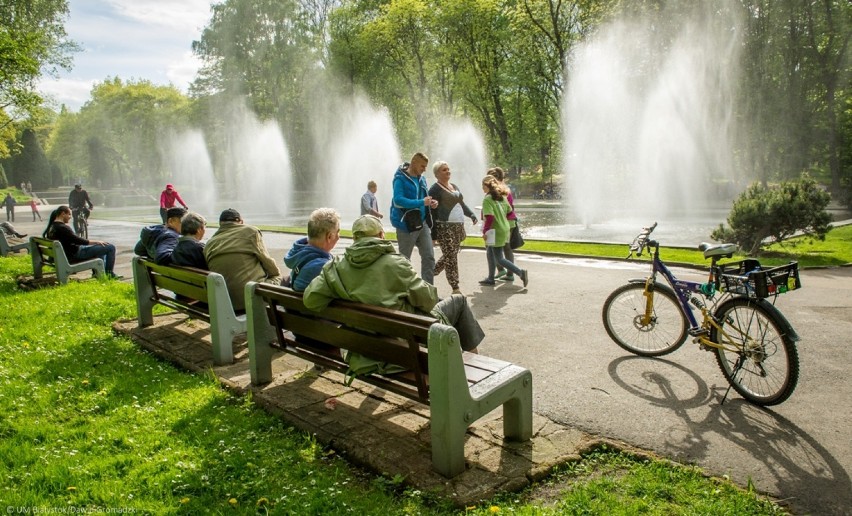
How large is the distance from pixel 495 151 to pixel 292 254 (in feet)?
141

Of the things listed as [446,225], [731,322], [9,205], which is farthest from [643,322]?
[9,205]

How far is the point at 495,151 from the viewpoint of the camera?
152 ft

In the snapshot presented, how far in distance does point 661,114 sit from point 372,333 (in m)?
30.0

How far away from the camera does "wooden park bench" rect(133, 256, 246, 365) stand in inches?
191

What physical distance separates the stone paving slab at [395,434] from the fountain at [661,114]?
24.2 metres

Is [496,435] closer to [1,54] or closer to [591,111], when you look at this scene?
[1,54]

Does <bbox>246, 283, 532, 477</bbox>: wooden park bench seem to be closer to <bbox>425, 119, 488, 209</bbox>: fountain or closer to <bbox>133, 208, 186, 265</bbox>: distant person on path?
<bbox>133, 208, 186, 265</bbox>: distant person on path

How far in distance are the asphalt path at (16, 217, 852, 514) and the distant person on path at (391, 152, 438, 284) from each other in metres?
1.18

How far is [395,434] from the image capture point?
3.44 m

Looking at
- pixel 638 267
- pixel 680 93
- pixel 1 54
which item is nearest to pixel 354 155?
pixel 680 93

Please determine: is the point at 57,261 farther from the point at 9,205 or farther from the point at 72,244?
the point at 9,205

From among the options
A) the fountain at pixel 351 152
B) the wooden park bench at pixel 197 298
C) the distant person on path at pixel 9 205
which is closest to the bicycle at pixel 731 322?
the wooden park bench at pixel 197 298

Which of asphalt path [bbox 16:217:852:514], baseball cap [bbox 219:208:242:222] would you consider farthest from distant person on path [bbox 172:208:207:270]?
asphalt path [bbox 16:217:852:514]

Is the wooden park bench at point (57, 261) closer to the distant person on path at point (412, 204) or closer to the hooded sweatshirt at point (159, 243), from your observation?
the hooded sweatshirt at point (159, 243)
